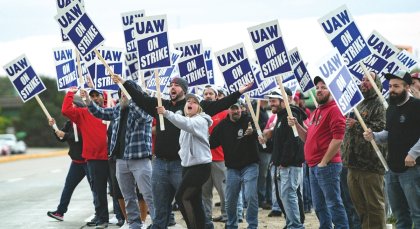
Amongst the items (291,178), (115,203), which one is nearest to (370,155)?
(291,178)

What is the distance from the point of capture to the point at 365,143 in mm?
9656

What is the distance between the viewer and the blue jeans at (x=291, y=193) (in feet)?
36.0

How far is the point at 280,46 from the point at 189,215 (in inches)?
101

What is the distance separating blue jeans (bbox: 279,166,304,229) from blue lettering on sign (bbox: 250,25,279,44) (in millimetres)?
1752

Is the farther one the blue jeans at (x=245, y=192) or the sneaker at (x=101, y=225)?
the sneaker at (x=101, y=225)

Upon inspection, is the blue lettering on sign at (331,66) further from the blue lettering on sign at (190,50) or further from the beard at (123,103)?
the blue lettering on sign at (190,50)

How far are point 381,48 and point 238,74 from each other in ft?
6.99

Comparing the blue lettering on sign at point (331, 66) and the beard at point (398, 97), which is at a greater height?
the blue lettering on sign at point (331, 66)

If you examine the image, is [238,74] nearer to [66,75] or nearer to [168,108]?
[168,108]

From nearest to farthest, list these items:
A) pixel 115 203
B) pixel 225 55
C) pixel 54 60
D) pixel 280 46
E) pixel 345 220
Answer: pixel 345 220 → pixel 280 46 → pixel 225 55 → pixel 115 203 → pixel 54 60

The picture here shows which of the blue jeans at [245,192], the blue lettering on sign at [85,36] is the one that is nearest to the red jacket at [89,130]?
the blue lettering on sign at [85,36]

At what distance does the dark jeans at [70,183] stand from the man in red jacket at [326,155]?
192 inches

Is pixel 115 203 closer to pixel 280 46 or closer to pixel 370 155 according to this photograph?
pixel 280 46

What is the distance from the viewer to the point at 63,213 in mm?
14164
